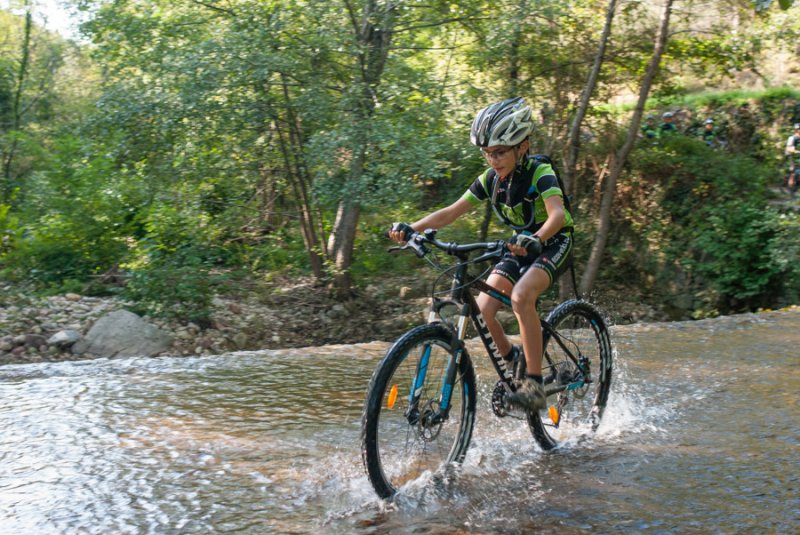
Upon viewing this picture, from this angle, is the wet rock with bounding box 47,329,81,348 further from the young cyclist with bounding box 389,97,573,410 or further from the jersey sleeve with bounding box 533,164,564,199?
the jersey sleeve with bounding box 533,164,564,199

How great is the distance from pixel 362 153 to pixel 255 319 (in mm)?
3719

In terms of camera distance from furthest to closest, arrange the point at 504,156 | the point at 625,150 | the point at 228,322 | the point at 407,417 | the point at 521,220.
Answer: the point at 625,150, the point at 228,322, the point at 521,220, the point at 504,156, the point at 407,417

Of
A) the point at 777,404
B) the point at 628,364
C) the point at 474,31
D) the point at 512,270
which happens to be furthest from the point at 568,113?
the point at 512,270

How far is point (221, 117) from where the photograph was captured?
12562 millimetres

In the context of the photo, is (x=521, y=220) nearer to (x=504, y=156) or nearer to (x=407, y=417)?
(x=504, y=156)

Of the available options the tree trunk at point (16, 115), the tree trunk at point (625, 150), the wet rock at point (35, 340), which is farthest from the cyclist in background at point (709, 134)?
the tree trunk at point (16, 115)

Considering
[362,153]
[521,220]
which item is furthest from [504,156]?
[362,153]

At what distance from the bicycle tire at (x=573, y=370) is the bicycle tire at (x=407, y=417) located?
60 cm

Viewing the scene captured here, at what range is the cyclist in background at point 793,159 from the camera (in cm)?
1886

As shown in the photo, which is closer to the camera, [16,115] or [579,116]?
[579,116]

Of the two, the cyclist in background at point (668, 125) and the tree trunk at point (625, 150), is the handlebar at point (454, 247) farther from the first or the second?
the cyclist in background at point (668, 125)

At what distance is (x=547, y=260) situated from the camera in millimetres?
5070

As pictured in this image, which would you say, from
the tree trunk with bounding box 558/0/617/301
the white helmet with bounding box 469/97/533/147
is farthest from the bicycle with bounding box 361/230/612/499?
the tree trunk with bounding box 558/0/617/301

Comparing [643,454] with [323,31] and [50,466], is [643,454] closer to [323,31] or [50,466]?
[50,466]
